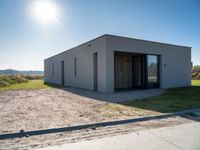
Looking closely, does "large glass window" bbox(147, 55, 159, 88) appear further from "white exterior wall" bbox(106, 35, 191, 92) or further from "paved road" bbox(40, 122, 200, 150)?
"paved road" bbox(40, 122, 200, 150)

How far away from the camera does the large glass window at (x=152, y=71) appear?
1248 centimetres

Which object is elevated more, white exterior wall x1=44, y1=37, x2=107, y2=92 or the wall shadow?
white exterior wall x1=44, y1=37, x2=107, y2=92

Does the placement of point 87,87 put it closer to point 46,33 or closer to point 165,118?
point 46,33

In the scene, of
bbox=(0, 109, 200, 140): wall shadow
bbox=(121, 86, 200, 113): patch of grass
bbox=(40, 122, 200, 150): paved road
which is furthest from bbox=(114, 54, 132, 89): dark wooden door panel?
bbox=(40, 122, 200, 150): paved road

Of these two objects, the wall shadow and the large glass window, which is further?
the large glass window

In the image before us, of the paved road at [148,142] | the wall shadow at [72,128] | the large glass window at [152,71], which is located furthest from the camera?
the large glass window at [152,71]

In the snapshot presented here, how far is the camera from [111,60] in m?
10.2

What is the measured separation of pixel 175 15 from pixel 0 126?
1111 cm

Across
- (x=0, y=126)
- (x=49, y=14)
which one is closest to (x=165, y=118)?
(x=0, y=126)

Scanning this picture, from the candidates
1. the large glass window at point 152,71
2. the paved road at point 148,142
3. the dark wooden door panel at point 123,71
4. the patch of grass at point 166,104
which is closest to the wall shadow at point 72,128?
the paved road at point 148,142

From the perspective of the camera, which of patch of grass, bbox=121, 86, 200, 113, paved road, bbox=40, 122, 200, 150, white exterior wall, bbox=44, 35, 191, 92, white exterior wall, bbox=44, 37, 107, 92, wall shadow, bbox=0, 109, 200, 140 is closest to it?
paved road, bbox=40, 122, 200, 150

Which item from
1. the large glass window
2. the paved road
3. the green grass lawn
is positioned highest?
the large glass window

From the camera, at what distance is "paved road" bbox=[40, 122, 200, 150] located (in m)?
2.67

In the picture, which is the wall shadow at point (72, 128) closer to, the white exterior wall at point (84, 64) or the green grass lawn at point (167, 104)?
the green grass lawn at point (167, 104)
